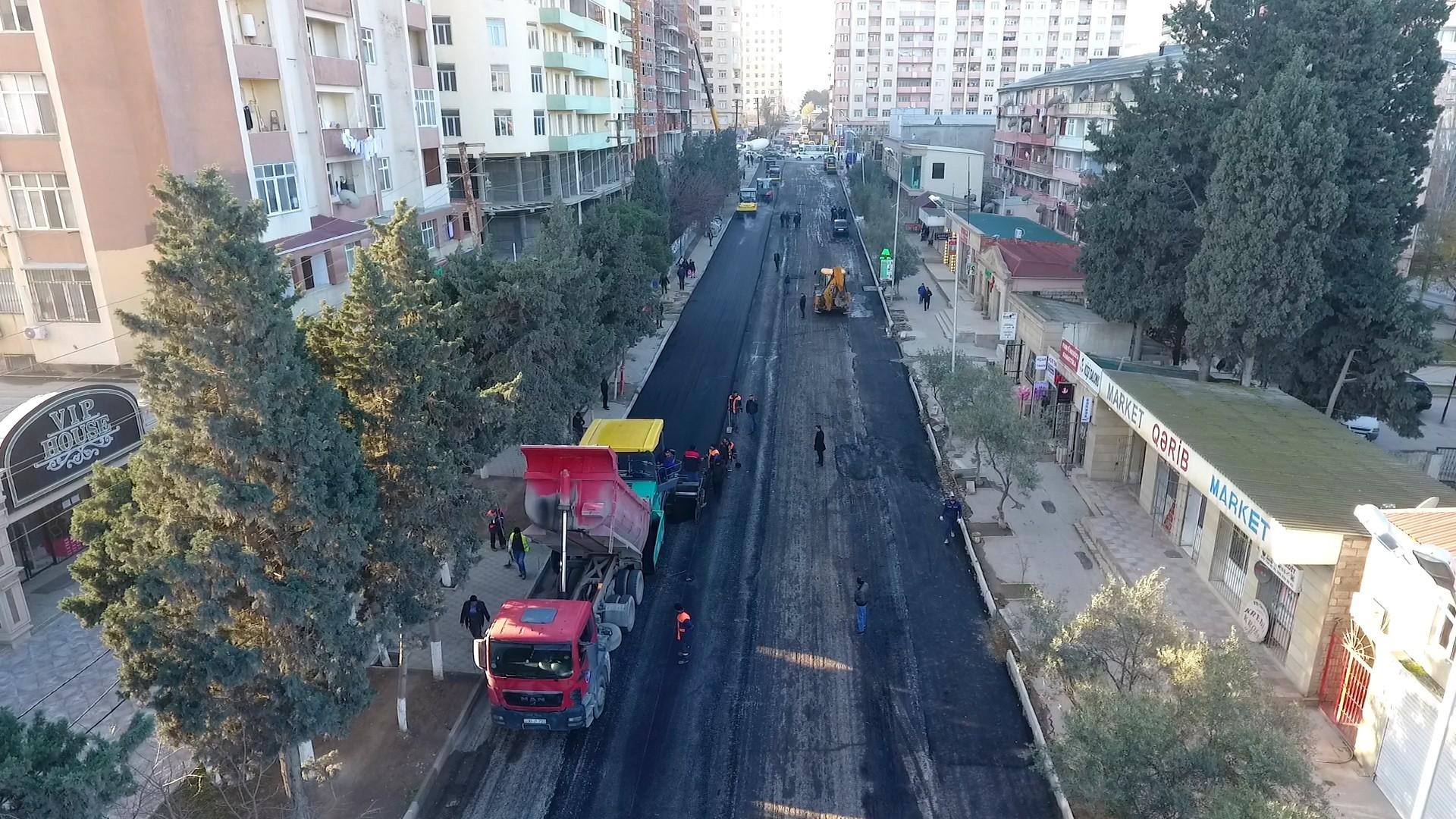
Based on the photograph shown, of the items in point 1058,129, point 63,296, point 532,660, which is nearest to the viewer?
point 532,660

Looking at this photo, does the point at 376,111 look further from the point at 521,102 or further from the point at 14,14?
the point at 521,102

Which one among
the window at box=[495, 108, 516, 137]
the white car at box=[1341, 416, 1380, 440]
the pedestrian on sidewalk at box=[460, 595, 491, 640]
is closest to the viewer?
the pedestrian on sidewalk at box=[460, 595, 491, 640]

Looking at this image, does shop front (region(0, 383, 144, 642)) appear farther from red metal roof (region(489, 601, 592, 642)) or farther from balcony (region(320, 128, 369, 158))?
balcony (region(320, 128, 369, 158))

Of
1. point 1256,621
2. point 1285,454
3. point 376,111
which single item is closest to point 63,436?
point 376,111

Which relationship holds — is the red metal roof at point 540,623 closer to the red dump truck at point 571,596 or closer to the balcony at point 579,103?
the red dump truck at point 571,596

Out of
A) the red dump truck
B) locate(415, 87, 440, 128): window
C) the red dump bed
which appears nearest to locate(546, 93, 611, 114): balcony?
locate(415, 87, 440, 128): window

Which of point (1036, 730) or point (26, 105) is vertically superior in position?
point (26, 105)

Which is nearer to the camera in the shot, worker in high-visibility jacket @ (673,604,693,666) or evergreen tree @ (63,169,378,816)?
evergreen tree @ (63,169,378,816)
